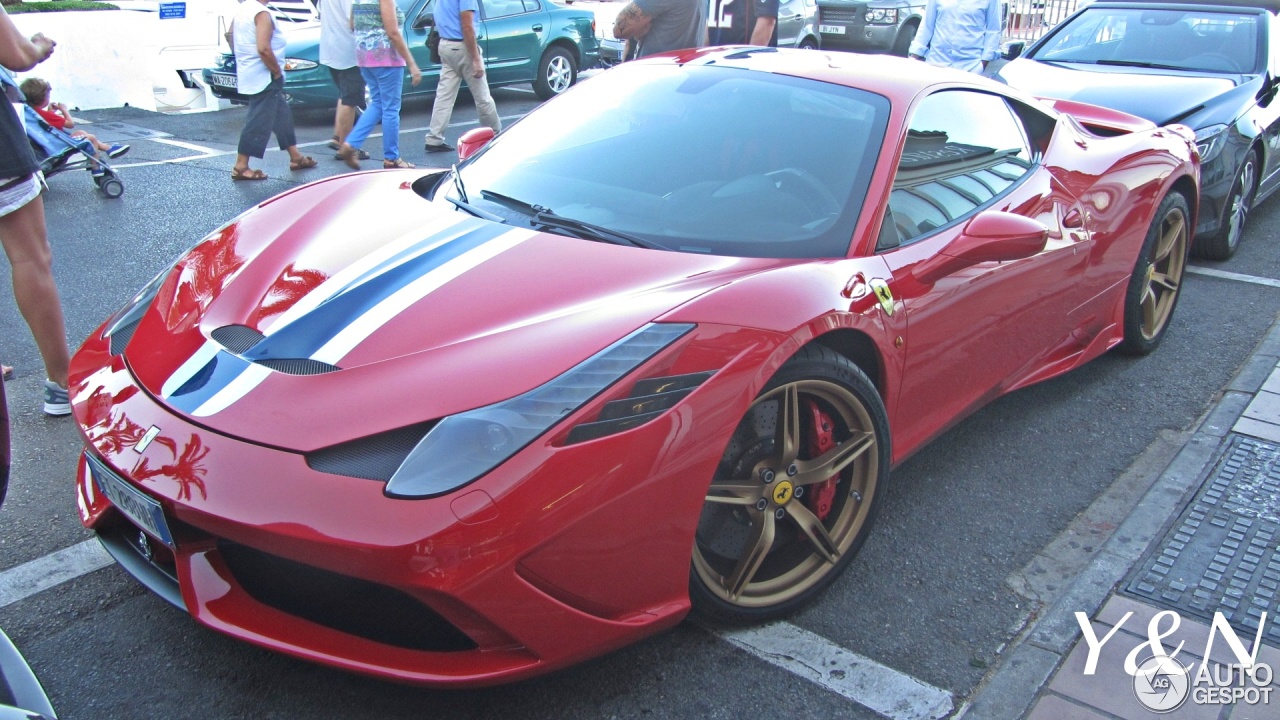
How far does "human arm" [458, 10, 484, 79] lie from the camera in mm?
8398

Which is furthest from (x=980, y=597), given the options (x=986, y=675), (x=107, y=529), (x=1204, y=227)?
(x=1204, y=227)

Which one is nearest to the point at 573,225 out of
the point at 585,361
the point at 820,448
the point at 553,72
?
the point at 585,361

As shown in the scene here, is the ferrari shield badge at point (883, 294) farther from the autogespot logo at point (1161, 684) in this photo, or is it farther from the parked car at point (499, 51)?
the parked car at point (499, 51)

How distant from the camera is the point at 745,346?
2.32m

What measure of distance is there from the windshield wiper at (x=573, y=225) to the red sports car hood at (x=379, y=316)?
7cm

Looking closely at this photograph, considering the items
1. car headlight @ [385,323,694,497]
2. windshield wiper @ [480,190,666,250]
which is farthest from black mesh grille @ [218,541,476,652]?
windshield wiper @ [480,190,666,250]

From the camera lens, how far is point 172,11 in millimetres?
11969

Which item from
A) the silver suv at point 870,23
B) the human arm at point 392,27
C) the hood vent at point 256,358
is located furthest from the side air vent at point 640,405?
the silver suv at point 870,23

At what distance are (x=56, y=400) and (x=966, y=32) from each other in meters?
6.48

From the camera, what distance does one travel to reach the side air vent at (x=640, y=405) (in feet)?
6.79

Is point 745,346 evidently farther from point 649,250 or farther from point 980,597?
A: point 980,597

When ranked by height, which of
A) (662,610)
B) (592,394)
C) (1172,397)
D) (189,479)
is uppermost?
(592,394)

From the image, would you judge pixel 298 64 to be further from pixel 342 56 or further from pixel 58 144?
pixel 58 144

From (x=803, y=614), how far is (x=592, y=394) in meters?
0.97
